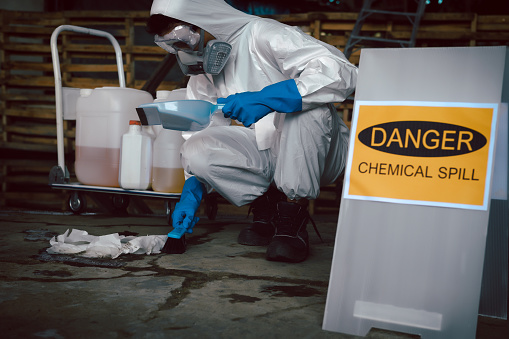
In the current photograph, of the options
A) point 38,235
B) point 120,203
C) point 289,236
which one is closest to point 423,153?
point 289,236

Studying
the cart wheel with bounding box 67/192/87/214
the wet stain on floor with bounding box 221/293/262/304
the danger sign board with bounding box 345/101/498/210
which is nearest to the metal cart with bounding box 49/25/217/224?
the cart wheel with bounding box 67/192/87/214

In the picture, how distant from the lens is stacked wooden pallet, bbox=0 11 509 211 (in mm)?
4641

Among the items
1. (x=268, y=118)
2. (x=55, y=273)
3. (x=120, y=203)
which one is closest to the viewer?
(x=55, y=273)

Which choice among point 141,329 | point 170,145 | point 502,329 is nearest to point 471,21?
point 170,145

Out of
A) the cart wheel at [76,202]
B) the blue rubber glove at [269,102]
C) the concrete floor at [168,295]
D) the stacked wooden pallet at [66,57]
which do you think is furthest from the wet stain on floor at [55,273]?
the stacked wooden pallet at [66,57]

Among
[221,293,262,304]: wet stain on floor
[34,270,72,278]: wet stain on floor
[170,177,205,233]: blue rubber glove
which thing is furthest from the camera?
[170,177,205,233]: blue rubber glove

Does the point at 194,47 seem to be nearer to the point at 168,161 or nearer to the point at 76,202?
the point at 168,161

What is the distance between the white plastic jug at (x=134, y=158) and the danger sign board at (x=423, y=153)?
Result: 6.31 ft

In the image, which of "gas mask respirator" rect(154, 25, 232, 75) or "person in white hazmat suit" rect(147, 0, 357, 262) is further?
"gas mask respirator" rect(154, 25, 232, 75)

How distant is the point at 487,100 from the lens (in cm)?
121

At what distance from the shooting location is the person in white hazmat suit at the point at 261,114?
1.94 metres

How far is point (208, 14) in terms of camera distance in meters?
2.19

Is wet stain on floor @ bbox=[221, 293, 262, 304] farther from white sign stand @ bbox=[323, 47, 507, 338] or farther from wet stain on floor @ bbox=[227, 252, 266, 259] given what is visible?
wet stain on floor @ bbox=[227, 252, 266, 259]

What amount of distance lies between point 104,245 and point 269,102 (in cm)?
85
